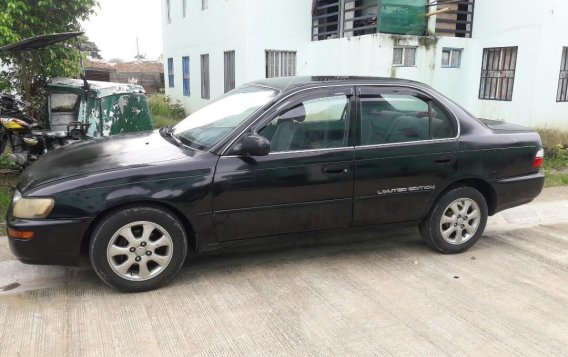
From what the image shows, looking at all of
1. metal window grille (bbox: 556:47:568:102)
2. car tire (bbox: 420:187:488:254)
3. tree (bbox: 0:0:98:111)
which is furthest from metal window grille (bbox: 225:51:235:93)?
car tire (bbox: 420:187:488:254)

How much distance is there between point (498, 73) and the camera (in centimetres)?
1202

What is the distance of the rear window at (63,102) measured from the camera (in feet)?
25.6

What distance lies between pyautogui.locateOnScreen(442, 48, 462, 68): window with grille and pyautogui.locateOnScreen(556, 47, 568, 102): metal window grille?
2.38 m

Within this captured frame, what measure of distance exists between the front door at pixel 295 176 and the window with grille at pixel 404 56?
26.4 feet

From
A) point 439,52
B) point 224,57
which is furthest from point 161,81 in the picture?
point 439,52

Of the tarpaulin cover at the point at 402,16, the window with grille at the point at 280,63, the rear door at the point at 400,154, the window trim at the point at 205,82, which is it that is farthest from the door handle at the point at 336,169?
the window trim at the point at 205,82

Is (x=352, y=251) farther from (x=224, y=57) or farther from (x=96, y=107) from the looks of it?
(x=224, y=57)

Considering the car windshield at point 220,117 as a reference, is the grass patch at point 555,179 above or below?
below

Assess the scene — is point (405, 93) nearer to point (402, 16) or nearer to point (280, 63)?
point (402, 16)

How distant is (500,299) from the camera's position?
3.82 meters

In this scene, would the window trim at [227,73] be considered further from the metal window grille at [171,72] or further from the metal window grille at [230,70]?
the metal window grille at [171,72]

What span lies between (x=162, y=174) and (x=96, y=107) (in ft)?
13.9

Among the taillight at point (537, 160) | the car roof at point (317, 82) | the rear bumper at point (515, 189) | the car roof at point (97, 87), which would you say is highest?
the car roof at point (317, 82)

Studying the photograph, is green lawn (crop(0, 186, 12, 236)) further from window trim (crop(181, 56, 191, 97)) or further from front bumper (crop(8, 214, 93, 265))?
window trim (crop(181, 56, 191, 97))
